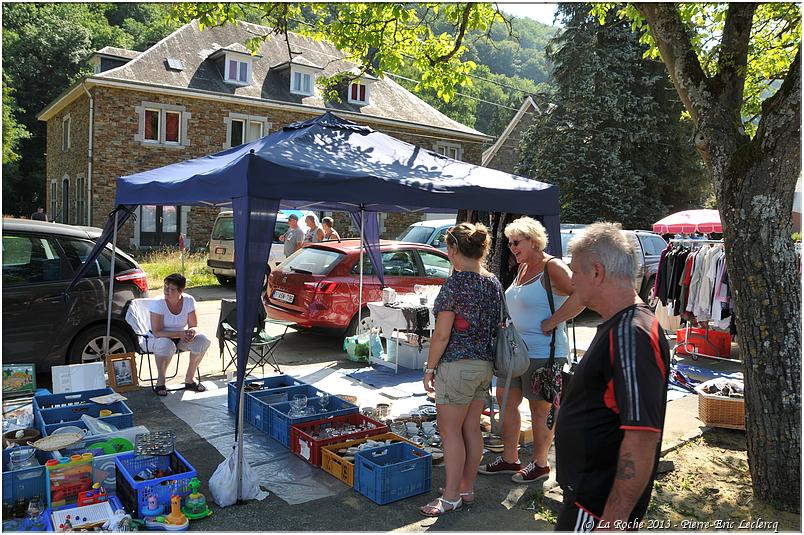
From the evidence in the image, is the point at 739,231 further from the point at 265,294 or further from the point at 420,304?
the point at 265,294

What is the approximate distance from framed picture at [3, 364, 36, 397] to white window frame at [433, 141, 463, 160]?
76.0 ft

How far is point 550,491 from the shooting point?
4344 mm

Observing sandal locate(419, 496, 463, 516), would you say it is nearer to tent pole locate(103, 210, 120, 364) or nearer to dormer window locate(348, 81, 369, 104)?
tent pole locate(103, 210, 120, 364)

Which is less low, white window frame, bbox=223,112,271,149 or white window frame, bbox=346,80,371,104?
white window frame, bbox=346,80,371,104

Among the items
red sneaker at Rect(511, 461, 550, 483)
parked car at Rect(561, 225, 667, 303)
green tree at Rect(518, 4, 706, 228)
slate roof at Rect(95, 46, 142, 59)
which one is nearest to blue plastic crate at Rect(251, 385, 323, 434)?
red sneaker at Rect(511, 461, 550, 483)

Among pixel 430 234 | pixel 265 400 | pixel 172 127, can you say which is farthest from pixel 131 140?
pixel 265 400

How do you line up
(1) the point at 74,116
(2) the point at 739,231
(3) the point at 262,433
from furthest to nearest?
(1) the point at 74,116 < (3) the point at 262,433 < (2) the point at 739,231

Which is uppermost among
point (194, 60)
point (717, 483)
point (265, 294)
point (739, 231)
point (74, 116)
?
point (194, 60)

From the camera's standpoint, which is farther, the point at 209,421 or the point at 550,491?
the point at 209,421

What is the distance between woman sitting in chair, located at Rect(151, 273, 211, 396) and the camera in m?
6.40

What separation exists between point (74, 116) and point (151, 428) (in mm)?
21095

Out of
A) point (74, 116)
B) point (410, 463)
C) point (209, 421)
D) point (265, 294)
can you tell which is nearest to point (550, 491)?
point (410, 463)

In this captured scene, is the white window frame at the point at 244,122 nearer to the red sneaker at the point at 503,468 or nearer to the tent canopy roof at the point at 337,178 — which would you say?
the tent canopy roof at the point at 337,178

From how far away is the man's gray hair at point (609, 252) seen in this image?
2299 mm
